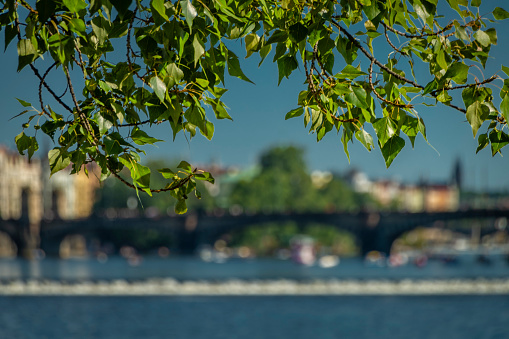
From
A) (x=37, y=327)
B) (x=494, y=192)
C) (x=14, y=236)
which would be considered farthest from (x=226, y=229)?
(x=494, y=192)

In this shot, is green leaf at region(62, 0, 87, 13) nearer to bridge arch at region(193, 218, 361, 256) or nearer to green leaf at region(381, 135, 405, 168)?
green leaf at region(381, 135, 405, 168)

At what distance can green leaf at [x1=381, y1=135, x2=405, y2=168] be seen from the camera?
2762 mm

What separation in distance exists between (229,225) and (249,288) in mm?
24335

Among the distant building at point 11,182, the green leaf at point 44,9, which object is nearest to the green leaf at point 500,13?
the green leaf at point 44,9

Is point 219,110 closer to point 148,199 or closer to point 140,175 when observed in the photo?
point 140,175

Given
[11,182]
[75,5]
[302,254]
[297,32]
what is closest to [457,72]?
[297,32]

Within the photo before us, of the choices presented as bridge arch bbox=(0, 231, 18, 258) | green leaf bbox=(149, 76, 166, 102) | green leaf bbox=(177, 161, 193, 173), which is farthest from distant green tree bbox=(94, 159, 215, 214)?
green leaf bbox=(149, 76, 166, 102)

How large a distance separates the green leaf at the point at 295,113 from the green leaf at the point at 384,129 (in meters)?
0.22

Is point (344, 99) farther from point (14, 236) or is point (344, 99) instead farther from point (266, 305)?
point (14, 236)

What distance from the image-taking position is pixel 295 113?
287 cm

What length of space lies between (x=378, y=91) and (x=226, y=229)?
66044 mm

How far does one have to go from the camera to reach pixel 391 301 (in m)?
40.8

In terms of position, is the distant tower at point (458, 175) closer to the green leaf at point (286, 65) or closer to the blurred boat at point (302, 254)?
the blurred boat at point (302, 254)

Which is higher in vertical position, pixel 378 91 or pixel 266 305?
pixel 378 91
